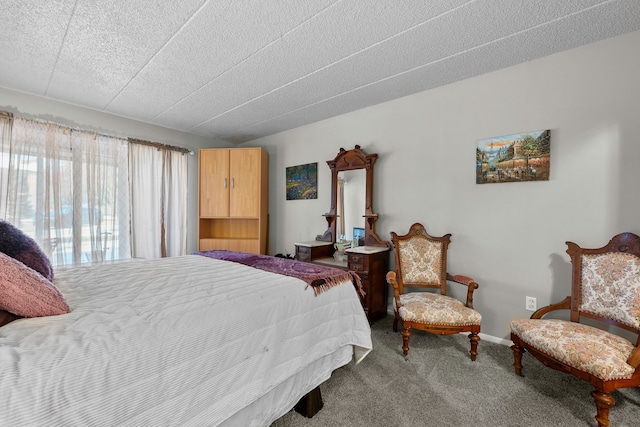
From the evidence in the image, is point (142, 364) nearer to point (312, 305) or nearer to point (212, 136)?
point (312, 305)

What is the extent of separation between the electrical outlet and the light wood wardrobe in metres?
3.34

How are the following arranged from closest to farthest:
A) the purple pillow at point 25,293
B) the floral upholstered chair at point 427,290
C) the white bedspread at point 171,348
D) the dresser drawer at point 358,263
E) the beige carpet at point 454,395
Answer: the white bedspread at point 171,348
the purple pillow at point 25,293
the beige carpet at point 454,395
the floral upholstered chair at point 427,290
the dresser drawer at point 358,263

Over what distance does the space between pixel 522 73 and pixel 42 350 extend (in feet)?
11.3

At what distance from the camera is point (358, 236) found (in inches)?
133

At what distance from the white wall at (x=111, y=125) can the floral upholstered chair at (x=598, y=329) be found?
4426 millimetres

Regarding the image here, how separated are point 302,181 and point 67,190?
9.45ft

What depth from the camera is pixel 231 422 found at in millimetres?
1166

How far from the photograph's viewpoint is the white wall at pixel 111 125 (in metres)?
2.91

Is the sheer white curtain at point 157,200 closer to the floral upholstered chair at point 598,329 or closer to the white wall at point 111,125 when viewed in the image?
the white wall at point 111,125

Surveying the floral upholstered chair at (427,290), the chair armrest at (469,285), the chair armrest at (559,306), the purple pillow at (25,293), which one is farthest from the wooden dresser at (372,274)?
the purple pillow at (25,293)

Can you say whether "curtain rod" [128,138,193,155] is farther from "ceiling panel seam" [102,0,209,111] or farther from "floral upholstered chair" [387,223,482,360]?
"floral upholstered chair" [387,223,482,360]

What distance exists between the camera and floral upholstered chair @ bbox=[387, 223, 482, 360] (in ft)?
6.93

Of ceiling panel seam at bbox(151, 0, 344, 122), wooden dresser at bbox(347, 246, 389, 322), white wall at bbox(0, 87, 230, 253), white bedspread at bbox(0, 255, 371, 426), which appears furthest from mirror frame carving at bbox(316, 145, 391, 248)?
white wall at bbox(0, 87, 230, 253)

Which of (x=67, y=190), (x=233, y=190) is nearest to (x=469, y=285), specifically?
(x=233, y=190)
